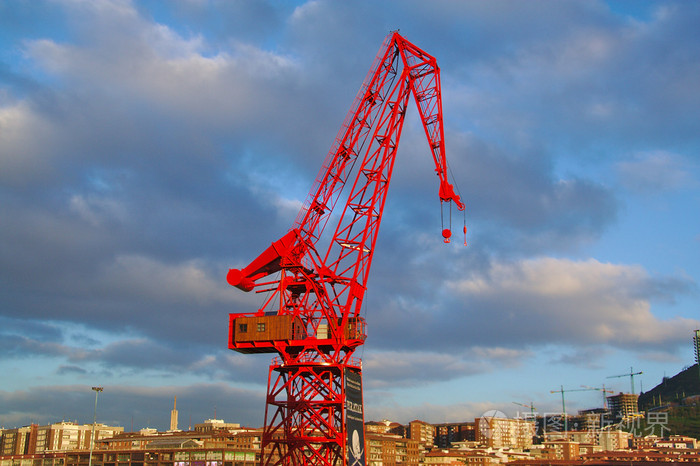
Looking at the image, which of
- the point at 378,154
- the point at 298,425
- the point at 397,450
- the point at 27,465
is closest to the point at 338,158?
the point at 378,154

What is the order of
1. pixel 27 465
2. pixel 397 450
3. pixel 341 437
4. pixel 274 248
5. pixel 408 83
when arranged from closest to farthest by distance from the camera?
pixel 341 437
pixel 274 248
pixel 408 83
pixel 397 450
pixel 27 465

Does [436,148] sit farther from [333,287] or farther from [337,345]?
[337,345]

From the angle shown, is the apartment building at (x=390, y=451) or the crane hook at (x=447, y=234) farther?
the apartment building at (x=390, y=451)

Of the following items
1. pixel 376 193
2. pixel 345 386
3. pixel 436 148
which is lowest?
pixel 345 386

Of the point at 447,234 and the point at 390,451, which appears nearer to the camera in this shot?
the point at 447,234

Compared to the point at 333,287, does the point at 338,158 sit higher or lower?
higher

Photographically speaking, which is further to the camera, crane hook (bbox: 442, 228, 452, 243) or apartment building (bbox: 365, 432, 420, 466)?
apartment building (bbox: 365, 432, 420, 466)

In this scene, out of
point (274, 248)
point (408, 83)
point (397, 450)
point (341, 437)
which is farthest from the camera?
point (397, 450)

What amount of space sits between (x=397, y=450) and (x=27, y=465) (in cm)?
9238

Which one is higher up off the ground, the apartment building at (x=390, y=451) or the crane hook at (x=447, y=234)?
the crane hook at (x=447, y=234)

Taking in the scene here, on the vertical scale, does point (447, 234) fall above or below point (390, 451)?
above

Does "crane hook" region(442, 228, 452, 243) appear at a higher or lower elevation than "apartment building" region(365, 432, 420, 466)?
higher

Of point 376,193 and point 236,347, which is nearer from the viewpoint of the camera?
point 236,347

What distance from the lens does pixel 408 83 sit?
240ft
